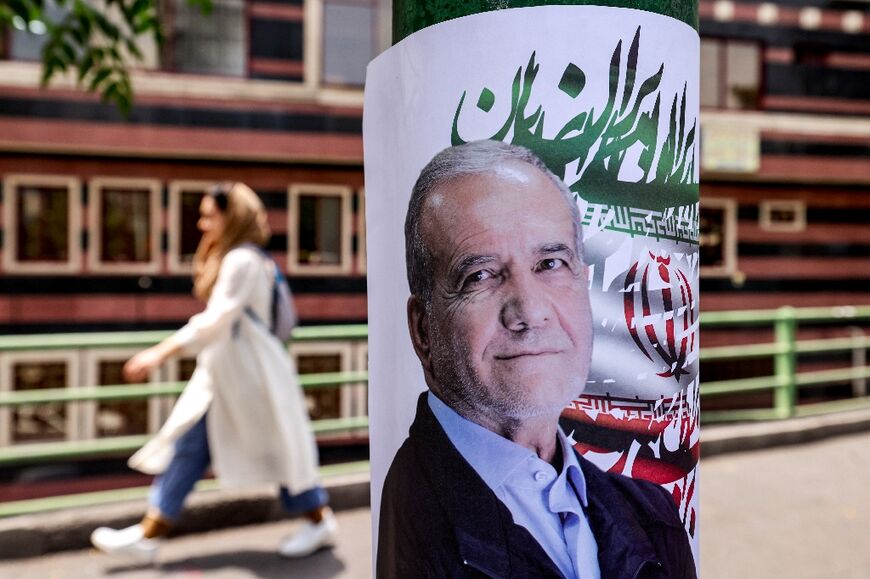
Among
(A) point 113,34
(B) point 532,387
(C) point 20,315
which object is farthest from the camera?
(C) point 20,315

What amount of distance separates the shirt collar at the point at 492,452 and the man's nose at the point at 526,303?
0.14 metres

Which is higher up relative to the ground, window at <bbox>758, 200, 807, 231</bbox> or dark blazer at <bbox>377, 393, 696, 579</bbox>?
window at <bbox>758, 200, 807, 231</bbox>

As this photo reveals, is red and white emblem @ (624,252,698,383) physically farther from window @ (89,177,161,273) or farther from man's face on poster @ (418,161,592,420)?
window @ (89,177,161,273)

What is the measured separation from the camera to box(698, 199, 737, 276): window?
12836 mm

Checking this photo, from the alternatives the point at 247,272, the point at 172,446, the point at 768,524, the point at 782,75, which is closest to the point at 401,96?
the point at 247,272

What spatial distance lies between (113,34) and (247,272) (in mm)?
1559

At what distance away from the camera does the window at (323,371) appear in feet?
30.2

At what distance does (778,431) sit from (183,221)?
287 inches

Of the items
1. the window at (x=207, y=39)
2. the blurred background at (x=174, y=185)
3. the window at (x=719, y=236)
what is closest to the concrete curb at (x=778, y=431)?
the blurred background at (x=174, y=185)

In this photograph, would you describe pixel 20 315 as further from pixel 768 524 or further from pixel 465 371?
pixel 465 371

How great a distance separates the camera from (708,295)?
12.8m

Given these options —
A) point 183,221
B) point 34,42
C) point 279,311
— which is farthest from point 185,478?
point 34,42

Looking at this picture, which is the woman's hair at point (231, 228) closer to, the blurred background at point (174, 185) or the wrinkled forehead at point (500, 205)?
the wrinkled forehead at point (500, 205)

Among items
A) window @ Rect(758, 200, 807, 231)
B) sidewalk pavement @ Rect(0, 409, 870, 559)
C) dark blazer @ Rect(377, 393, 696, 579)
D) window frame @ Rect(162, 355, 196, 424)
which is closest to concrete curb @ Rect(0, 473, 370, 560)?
sidewalk pavement @ Rect(0, 409, 870, 559)
